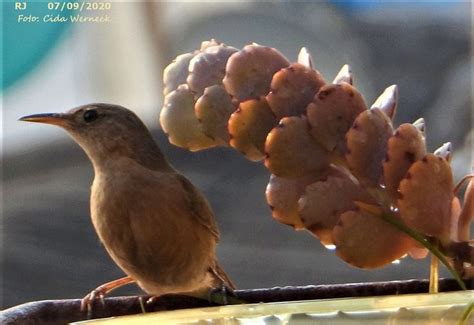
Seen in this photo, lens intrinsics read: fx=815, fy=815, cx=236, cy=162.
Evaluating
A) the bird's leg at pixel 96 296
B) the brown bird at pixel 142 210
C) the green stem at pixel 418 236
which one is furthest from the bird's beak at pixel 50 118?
the green stem at pixel 418 236

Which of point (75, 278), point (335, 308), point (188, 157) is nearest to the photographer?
point (335, 308)

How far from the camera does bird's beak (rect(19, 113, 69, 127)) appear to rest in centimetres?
51

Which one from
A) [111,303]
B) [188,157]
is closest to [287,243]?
[188,157]

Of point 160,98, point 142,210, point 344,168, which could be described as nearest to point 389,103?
point 344,168

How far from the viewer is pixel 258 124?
454 millimetres

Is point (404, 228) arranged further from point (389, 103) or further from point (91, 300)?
point (91, 300)

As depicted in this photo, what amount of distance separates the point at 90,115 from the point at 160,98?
0.33 meters

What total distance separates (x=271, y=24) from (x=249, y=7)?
55 millimetres

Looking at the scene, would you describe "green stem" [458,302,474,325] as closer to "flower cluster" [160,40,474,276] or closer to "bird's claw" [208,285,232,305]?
"flower cluster" [160,40,474,276]

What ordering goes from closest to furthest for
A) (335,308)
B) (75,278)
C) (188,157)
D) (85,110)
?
(335,308) < (85,110) < (188,157) < (75,278)

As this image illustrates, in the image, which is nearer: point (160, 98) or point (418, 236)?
point (418, 236)

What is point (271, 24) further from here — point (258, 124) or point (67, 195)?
point (258, 124)

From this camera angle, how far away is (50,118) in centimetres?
52

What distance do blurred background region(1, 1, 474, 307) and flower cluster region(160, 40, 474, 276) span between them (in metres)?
0.37
